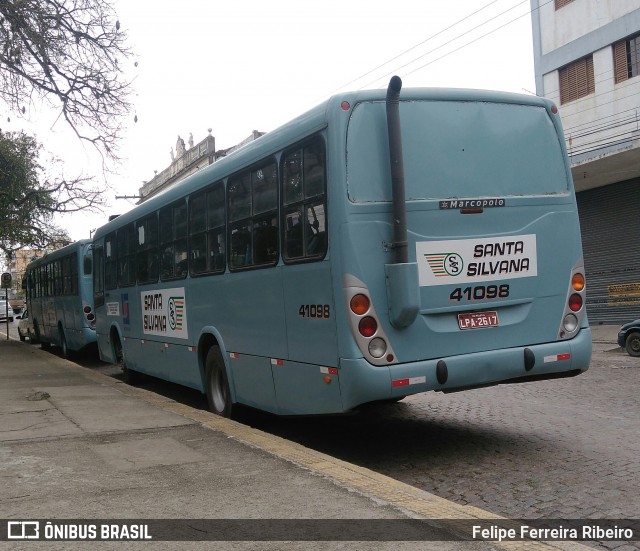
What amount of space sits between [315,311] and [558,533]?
274 centimetres

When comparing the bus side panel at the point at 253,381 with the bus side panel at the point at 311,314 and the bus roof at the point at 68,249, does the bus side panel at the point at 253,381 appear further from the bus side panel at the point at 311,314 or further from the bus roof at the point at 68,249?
the bus roof at the point at 68,249

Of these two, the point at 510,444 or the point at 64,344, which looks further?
the point at 64,344

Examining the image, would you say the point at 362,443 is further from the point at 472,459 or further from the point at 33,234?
the point at 33,234

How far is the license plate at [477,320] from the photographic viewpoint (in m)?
6.35

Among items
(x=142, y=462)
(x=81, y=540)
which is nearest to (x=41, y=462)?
(x=142, y=462)

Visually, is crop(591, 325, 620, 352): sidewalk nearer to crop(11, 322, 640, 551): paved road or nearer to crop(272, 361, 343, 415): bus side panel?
crop(11, 322, 640, 551): paved road

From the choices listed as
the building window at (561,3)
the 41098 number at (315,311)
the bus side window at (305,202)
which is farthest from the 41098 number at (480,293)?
the building window at (561,3)

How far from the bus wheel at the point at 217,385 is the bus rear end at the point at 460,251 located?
2.94m

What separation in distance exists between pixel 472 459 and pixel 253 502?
8.69 ft

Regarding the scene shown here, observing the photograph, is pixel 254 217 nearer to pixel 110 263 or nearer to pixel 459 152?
pixel 459 152

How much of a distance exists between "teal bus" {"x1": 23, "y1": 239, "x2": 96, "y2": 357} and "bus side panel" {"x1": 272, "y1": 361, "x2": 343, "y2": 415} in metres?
10.8

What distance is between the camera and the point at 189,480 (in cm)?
524

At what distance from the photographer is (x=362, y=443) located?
7.51 metres

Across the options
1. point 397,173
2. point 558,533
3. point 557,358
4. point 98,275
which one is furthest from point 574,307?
point 98,275
